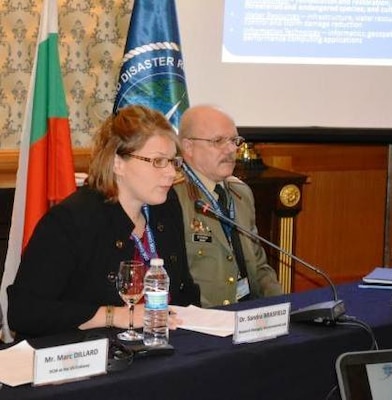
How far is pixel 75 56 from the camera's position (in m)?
4.33

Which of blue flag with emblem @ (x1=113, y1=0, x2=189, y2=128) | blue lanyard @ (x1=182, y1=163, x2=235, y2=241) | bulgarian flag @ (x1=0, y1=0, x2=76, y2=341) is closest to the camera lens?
blue lanyard @ (x1=182, y1=163, x2=235, y2=241)

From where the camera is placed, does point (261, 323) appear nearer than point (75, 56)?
Yes

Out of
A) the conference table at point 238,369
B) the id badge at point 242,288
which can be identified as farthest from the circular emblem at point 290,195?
the conference table at point 238,369

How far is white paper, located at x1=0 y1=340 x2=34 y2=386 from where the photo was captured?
1779 mm

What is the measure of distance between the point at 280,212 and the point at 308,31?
904 millimetres

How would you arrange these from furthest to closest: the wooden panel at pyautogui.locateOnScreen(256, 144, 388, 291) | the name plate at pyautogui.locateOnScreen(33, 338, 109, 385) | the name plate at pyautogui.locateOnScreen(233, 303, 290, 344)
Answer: the wooden panel at pyautogui.locateOnScreen(256, 144, 388, 291) < the name plate at pyautogui.locateOnScreen(233, 303, 290, 344) < the name plate at pyautogui.locateOnScreen(33, 338, 109, 385)

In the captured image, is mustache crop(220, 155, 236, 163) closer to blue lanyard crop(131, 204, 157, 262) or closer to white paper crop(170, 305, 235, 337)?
blue lanyard crop(131, 204, 157, 262)

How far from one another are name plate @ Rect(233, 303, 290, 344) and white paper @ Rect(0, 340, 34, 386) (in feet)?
1.56

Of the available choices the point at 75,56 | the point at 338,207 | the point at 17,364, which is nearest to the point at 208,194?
the point at 17,364

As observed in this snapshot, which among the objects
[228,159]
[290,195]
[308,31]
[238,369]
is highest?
[308,31]

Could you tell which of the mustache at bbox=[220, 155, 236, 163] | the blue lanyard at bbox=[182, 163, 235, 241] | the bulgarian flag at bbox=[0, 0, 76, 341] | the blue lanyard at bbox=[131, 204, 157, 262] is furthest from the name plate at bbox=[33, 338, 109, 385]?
the bulgarian flag at bbox=[0, 0, 76, 341]

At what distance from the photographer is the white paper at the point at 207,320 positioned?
2189 millimetres

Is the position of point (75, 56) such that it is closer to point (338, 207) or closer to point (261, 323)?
point (338, 207)

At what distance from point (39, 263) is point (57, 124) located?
4.41 ft
